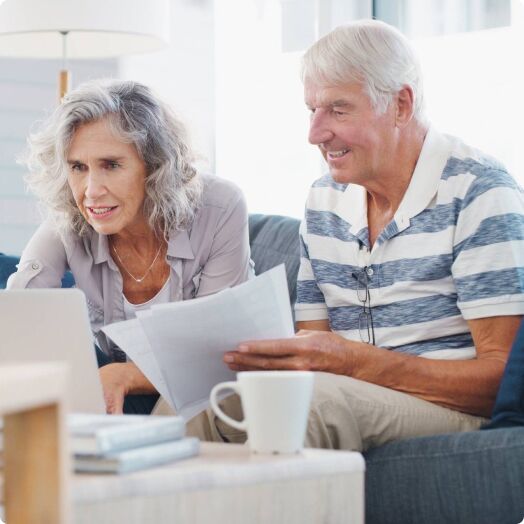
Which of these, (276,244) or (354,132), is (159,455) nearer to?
(354,132)

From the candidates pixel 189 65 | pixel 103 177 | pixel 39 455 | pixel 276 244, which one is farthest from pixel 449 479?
pixel 189 65

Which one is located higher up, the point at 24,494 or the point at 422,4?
the point at 422,4

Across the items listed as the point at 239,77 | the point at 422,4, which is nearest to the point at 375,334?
the point at 422,4

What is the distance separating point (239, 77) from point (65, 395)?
364 cm

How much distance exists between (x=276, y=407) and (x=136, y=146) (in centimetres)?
116

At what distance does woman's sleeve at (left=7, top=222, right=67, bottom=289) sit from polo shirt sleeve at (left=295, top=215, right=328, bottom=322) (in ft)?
1.76

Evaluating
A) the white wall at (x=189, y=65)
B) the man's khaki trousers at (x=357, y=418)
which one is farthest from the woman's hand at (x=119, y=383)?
the white wall at (x=189, y=65)

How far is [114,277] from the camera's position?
2.27 meters

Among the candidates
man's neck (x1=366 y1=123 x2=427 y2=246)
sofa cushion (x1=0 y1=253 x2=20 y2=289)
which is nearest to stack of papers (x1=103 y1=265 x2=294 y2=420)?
man's neck (x1=366 y1=123 x2=427 y2=246)

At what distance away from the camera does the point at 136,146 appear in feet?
7.35

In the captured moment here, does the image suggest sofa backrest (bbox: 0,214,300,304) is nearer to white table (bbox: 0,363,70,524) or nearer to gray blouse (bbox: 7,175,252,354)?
gray blouse (bbox: 7,175,252,354)

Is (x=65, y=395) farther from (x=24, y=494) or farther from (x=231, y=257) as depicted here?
(x=231, y=257)

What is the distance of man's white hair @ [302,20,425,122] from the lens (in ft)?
6.59

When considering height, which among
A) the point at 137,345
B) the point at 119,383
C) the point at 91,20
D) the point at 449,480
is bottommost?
the point at 449,480
